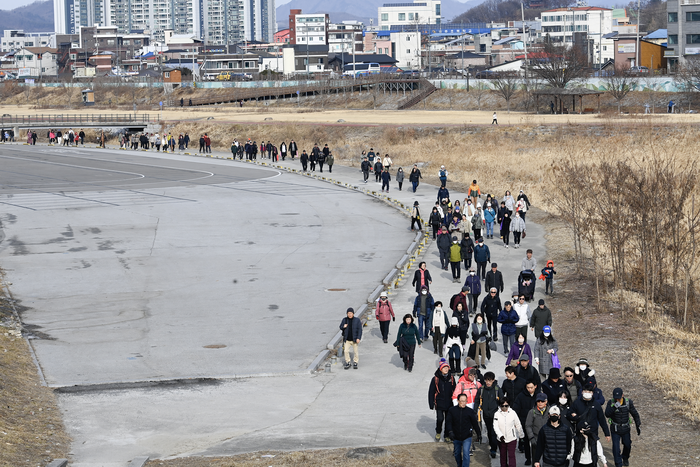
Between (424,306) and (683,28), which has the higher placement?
(683,28)

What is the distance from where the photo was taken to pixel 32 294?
2381 centimetres

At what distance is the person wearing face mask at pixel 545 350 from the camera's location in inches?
602

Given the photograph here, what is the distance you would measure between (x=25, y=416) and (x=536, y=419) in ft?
27.4

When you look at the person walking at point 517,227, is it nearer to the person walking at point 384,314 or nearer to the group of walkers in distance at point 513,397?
the group of walkers in distance at point 513,397

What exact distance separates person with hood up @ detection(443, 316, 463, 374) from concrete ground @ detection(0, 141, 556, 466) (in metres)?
0.65

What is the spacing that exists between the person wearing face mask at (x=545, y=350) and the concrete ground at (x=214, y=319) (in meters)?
1.32

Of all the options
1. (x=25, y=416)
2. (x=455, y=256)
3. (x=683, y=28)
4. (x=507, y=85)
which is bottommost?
(x=25, y=416)

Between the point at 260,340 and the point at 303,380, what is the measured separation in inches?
116

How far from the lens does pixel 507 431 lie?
38.0 feet

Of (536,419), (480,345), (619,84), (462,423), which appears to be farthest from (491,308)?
(619,84)

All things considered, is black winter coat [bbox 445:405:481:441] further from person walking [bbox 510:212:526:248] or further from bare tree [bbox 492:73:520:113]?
bare tree [bbox 492:73:520:113]

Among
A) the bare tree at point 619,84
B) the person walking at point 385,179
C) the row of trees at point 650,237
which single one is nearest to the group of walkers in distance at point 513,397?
the row of trees at point 650,237

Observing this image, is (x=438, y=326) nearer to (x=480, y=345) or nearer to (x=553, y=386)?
(x=480, y=345)

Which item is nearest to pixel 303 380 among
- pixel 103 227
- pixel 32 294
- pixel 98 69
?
pixel 32 294
